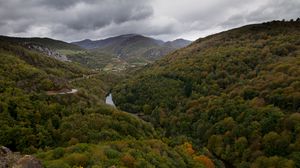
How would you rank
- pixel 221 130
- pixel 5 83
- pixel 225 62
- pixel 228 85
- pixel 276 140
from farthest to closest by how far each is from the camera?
pixel 225 62, pixel 228 85, pixel 5 83, pixel 221 130, pixel 276 140

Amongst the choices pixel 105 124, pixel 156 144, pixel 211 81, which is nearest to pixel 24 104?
pixel 105 124

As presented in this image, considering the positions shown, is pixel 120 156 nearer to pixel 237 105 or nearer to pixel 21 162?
pixel 21 162

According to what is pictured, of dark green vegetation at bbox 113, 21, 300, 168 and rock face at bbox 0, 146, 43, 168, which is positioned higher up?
rock face at bbox 0, 146, 43, 168

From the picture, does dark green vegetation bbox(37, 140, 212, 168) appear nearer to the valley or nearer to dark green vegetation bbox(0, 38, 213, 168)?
dark green vegetation bbox(0, 38, 213, 168)

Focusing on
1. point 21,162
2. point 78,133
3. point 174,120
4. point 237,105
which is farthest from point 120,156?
point 174,120

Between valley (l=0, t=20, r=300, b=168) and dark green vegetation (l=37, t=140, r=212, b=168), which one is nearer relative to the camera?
dark green vegetation (l=37, t=140, r=212, b=168)

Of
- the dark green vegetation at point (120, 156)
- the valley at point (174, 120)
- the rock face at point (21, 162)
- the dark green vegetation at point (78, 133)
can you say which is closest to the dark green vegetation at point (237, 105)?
the valley at point (174, 120)

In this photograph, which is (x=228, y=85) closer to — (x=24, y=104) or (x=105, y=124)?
(x=105, y=124)

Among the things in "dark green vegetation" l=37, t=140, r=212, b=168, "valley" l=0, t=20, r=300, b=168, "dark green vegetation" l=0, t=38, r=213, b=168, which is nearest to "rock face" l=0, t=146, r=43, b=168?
"valley" l=0, t=20, r=300, b=168

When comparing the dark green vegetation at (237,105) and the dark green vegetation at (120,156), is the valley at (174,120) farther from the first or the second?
the dark green vegetation at (237,105)
